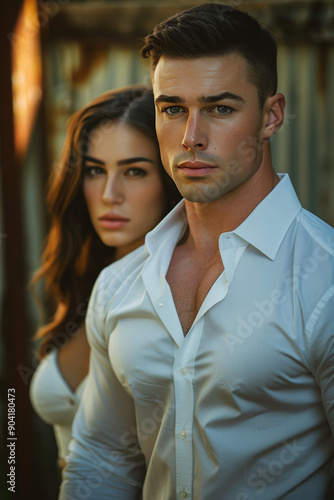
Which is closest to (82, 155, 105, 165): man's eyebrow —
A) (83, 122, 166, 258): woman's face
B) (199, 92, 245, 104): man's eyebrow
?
(83, 122, 166, 258): woman's face

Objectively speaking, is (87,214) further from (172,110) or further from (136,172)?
(172,110)

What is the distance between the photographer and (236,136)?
94cm

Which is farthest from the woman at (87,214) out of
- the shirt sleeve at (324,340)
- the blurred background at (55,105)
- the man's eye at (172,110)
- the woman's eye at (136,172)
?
the shirt sleeve at (324,340)

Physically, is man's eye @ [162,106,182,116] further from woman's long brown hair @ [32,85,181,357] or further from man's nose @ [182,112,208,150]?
woman's long brown hair @ [32,85,181,357]

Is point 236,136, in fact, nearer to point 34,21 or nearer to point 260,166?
point 260,166

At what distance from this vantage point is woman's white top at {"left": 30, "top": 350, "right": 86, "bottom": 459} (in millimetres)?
1349

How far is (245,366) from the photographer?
937 mm

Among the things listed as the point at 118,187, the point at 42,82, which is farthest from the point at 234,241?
the point at 42,82

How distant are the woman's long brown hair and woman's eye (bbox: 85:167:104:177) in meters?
0.02

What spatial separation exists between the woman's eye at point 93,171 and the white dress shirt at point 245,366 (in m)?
0.30

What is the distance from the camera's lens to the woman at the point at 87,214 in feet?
4.00

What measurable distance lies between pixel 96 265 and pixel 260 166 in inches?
22.0

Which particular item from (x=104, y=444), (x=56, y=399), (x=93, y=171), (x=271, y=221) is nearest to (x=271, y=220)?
(x=271, y=221)

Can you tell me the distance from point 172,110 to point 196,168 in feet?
0.42
